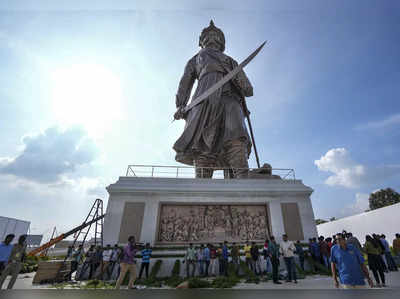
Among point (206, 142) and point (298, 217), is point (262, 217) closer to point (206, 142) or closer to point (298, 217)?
point (298, 217)

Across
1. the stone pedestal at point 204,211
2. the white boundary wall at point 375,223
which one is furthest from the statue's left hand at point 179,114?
the white boundary wall at point 375,223

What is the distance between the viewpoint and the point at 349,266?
377 centimetres

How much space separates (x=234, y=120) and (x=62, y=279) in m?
10.5

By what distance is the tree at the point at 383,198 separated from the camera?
31.6m

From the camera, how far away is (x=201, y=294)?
127 cm

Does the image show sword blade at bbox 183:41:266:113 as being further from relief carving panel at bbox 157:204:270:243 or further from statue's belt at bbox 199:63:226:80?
relief carving panel at bbox 157:204:270:243

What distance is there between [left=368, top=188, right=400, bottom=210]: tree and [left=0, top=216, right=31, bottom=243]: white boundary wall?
4746cm

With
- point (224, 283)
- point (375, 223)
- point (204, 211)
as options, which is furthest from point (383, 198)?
point (224, 283)

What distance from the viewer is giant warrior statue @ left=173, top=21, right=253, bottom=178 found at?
12.4 m

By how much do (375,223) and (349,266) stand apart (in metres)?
16.6

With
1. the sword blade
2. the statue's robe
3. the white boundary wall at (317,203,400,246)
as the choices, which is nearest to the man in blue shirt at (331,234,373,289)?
the statue's robe

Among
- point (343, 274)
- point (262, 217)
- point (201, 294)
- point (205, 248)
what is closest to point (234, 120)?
point (262, 217)

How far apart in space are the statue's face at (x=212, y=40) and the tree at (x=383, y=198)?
108 ft

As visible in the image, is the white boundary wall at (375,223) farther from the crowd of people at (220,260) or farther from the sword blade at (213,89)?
the sword blade at (213,89)
